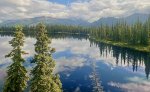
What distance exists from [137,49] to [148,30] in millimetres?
20340

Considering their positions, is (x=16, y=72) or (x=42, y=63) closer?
(x=42, y=63)

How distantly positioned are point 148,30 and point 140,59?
5377 cm

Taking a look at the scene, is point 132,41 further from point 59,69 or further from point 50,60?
point 50,60

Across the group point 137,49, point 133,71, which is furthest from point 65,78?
point 137,49

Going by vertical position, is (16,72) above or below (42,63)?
below

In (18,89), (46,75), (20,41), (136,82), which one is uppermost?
(20,41)

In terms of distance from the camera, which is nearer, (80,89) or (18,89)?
(18,89)

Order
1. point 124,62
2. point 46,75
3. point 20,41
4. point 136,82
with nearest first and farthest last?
point 46,75, point 20,41, point 136,82, point 124,62

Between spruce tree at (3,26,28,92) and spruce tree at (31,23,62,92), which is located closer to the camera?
spruce tree at (31,23,62,92)

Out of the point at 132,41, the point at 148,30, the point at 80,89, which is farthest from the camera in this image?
the point at 132,41

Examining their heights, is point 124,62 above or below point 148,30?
below

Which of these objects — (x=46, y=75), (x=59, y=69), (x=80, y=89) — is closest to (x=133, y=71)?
(x=59, y=69)

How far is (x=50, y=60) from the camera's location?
138ft

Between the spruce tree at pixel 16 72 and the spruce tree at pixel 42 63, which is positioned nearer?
the spruce tree at pixel 42 63
